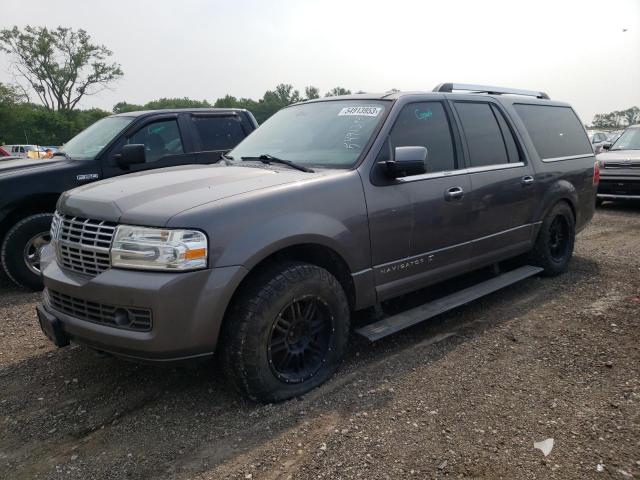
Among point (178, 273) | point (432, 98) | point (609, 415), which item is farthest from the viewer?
point (432, 98)

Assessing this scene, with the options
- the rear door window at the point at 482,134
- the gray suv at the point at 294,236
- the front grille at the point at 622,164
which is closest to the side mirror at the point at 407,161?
the gray suv at the point at 294,236

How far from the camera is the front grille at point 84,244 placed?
9.16 feet

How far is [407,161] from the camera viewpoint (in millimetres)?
3361

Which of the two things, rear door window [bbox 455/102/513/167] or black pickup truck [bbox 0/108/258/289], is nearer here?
rear door window [bbox 455/102/513/167]

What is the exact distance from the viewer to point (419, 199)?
3.70 meters

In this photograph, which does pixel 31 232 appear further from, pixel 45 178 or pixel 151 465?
pixel 151 465

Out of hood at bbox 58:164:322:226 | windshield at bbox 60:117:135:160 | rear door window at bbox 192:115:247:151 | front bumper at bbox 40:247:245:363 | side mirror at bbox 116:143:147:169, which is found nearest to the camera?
front bumper at bbox 40:247:245:363

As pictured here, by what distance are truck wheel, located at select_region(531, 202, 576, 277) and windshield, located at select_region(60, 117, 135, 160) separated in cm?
487

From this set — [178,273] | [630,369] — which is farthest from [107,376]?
[630,369]

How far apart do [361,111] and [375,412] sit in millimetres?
2173

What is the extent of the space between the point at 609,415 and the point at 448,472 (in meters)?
1.10

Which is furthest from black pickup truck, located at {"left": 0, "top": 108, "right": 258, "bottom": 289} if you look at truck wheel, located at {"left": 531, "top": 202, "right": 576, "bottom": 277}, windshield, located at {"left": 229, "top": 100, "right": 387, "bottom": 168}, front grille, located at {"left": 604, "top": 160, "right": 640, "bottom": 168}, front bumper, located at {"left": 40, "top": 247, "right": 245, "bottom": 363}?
front grille, located at {"left": 604, "top": 160, "right": 640, "bottom": 168}

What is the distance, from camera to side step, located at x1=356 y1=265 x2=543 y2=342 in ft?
11.6

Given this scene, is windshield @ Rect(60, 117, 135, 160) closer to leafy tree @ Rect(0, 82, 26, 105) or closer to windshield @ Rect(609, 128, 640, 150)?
windshield @ Rect(609, 128, 640, 150)
